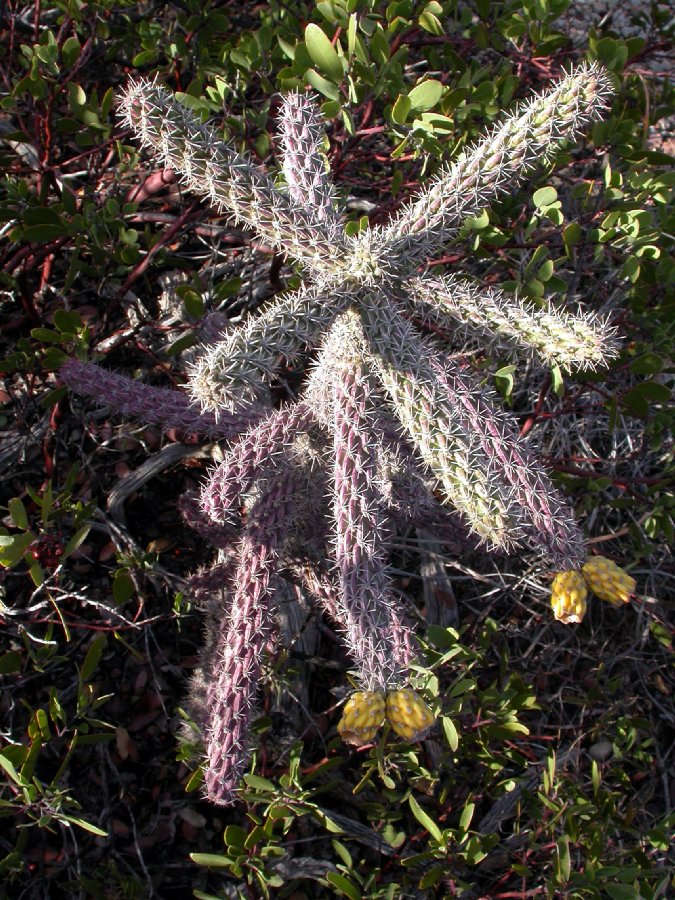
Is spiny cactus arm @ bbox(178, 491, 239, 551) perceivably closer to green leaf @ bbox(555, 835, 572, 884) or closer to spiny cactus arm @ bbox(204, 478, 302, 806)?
spiny cactus arm @ bbox(204, 478, 302, 806)

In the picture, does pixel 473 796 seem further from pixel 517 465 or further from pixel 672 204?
pixel 672 204

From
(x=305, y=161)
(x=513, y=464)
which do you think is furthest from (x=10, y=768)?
(x=305, y=161)

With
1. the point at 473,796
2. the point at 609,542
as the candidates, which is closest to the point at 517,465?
the point at 473,796

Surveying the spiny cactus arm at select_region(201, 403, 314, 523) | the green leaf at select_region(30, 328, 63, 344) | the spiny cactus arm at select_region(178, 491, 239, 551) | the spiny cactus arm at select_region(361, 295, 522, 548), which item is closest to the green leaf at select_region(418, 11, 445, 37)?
the spiny cactus arm at select_region(361, 295, 522, 548)

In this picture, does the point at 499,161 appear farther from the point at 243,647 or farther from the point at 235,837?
the point at 235,837

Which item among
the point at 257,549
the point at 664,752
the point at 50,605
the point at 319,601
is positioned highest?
the point at 257,549

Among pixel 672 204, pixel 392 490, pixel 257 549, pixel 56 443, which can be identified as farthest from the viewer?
pixel 672 204

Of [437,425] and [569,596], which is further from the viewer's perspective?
[569,596]
